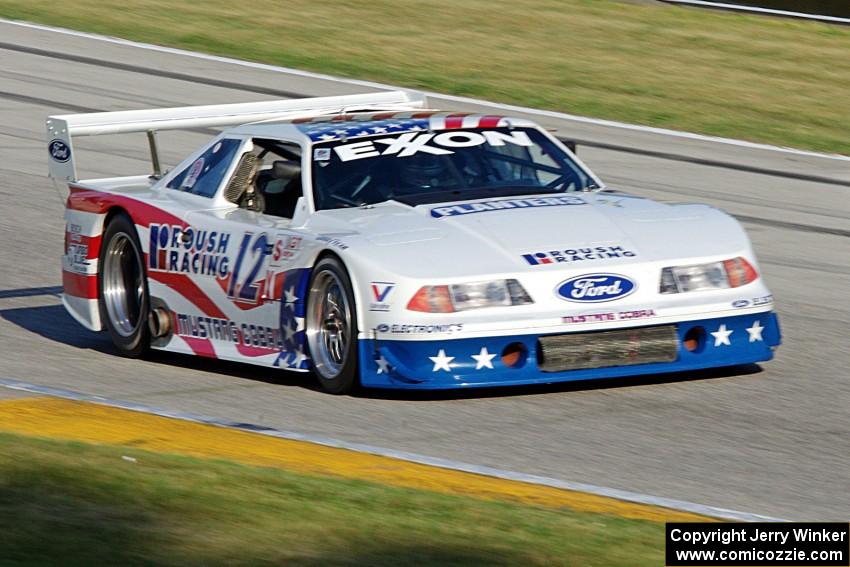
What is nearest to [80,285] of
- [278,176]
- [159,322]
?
[159,322]

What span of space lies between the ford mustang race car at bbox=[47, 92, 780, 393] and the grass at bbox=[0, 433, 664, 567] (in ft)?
5.94

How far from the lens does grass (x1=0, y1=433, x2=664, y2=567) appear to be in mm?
4758

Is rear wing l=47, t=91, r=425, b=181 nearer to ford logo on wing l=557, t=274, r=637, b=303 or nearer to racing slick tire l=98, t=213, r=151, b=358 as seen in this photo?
racing slick tire l=98, t=213, r=151, b=358

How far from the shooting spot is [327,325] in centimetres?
809

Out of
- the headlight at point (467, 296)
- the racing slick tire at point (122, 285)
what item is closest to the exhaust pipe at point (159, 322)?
the racing slick tire at point (122, 285)

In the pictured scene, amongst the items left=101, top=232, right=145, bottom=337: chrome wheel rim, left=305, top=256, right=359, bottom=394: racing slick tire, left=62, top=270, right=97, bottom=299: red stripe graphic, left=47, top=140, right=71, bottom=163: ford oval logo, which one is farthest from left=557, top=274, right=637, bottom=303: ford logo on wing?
left=47, top=140, right=71, bottom=163: ford oval logo

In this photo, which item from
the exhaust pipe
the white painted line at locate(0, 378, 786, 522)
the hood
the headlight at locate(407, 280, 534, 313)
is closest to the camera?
the white painted line at locate(0, 378, 786, 522)

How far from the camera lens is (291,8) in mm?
25656

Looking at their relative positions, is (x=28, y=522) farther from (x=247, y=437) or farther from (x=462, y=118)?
(x=462, y=118)

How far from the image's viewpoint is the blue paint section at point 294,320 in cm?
822

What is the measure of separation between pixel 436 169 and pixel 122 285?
84.9 inches

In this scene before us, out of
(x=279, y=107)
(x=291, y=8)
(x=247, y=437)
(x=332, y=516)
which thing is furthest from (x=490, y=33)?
(x=332, y=516)

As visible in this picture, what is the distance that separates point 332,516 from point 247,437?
75.0 inches

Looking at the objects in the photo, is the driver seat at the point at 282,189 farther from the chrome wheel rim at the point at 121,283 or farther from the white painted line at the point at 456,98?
the white painted line at the point at 456,98
